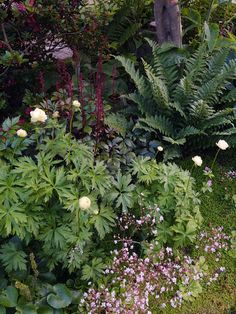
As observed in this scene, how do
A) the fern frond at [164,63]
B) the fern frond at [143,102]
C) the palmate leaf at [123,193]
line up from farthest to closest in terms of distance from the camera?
the fern frond at [164,63] < the fern frond at [143,102] < the palmate leaf at [123,193]

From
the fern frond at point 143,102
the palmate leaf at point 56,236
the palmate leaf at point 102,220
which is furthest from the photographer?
the fern frond at point 143,102

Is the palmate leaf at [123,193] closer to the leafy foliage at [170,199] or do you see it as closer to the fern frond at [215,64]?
the leafy foliage at [170,199]

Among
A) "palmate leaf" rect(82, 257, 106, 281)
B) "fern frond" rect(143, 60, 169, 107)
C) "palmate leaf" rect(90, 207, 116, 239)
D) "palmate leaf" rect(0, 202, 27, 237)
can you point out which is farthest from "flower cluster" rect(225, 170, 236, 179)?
"palmate leaf" rect(0, 202, 27, 237)

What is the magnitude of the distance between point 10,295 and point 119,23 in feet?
10.5

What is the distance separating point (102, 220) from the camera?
2752 millimetres

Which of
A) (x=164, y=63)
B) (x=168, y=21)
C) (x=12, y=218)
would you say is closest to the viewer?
(x=12, y=218)

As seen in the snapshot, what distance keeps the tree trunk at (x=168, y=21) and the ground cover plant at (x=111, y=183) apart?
0.27 meters

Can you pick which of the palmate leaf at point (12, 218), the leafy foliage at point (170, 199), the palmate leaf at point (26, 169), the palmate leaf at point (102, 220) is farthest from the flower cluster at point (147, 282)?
the palmate leaf at point (26, 169)

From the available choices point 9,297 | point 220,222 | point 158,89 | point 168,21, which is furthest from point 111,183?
point 168,21

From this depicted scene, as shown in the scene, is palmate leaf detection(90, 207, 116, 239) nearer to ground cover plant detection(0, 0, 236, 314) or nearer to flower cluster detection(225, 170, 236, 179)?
ground cover plant detection(0, 0, 236, 314)

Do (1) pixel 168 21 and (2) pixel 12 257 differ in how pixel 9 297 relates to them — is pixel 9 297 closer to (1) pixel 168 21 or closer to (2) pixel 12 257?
(2) pixel 12 257

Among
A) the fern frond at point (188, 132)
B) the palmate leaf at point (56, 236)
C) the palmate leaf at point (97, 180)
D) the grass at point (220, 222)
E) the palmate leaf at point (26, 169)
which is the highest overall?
Result: the palmate leaf at point (26, 169)

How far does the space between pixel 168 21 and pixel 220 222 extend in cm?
217

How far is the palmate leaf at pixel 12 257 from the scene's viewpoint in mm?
2623
